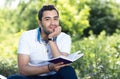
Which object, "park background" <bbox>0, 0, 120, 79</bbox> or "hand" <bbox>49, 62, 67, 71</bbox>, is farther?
"park background" <bbox>0, 0, 120, 79</bbox>

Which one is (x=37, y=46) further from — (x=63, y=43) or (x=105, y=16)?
(x=105, y=16)

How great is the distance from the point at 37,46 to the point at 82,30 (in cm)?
1683

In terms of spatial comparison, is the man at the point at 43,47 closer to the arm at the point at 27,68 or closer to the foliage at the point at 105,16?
the arm at the point at 27,68

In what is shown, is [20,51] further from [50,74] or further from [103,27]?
[103,27]

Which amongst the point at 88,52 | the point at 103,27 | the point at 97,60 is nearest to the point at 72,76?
the point at 97,60

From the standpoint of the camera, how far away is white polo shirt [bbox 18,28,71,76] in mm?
5617

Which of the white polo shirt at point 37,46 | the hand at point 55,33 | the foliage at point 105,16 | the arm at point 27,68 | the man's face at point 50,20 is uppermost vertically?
the man's face at point 50,20

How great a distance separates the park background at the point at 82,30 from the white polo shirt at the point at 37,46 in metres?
2.30

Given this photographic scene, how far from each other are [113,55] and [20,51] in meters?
4.58

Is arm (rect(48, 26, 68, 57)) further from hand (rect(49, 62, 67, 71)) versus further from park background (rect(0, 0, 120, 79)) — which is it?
park background (rect(0, 0, 120, 79))

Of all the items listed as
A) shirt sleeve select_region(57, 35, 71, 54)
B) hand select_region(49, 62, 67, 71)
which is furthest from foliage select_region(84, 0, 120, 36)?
hand select_region(49, 62, 67, 71)

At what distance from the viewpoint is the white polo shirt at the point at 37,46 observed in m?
5.62

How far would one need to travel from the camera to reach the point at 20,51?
18.2 feet

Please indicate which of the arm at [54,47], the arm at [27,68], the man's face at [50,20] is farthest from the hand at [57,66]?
the man's face at [50,20]
